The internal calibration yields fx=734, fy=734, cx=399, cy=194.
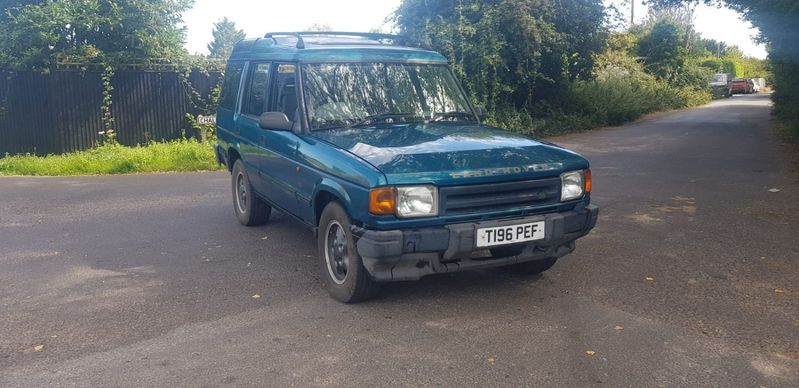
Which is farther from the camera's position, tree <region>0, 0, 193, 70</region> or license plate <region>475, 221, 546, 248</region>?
tree <region>0, 0, 193, 70</region>

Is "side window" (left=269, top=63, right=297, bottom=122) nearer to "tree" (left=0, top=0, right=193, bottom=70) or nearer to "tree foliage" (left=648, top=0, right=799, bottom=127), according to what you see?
"tree foliage" (left=648, top=0, right=799, bottom=127)

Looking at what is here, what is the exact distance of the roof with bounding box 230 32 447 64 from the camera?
627 centimetres

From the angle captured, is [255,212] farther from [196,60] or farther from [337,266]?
[196,60]

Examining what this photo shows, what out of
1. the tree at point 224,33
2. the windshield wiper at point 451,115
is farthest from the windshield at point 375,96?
the tree at point 224,33

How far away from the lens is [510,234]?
4973 millimetres

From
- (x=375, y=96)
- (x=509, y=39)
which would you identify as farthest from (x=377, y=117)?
(x=509, y=39)

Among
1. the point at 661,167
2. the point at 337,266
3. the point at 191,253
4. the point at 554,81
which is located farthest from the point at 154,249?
the point at 554,81

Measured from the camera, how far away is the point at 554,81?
21.4 metres

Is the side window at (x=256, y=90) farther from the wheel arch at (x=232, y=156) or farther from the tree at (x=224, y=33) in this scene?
the tree at (x=224, y=33)

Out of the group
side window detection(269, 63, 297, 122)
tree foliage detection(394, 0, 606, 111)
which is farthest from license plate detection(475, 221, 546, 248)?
tree foliage detection(394, 0, 606, 111)

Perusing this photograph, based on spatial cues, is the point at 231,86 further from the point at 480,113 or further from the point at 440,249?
the point at 440,249

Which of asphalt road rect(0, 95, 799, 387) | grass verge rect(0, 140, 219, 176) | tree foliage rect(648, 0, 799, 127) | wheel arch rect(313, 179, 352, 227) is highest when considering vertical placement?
tree foliage rect(648, 0, 799, 127)

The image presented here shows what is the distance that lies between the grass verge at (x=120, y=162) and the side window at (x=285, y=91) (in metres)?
7.36

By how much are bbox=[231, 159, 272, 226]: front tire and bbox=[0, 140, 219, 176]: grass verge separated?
5.64 meters
